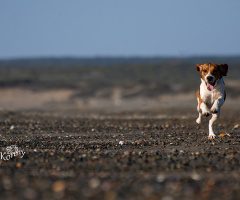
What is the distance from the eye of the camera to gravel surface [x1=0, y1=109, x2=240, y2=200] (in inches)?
226

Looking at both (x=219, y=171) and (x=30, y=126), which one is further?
(x=30, y=126)

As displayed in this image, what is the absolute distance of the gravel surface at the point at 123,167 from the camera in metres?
5.74

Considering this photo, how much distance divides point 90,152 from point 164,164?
1862 mm

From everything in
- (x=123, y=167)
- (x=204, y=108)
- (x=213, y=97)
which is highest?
(x=213, y=97)

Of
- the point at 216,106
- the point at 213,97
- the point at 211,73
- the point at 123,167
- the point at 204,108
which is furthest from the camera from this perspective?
the point at 204,108

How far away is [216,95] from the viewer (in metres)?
11.2

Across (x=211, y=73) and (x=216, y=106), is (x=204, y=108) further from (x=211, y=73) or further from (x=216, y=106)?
(x=211, y=73)

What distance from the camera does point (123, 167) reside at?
7.63 metres

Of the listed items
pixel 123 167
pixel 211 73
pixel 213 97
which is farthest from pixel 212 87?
pixel 123 167

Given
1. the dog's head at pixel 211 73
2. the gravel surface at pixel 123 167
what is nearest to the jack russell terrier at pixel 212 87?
the dog's head at pixel 211 73

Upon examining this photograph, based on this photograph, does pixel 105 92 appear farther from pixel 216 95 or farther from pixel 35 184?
pixel 35 184

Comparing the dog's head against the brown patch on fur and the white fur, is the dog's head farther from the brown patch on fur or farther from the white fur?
the white fur

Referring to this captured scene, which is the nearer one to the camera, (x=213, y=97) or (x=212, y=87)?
(x=212, y=87)

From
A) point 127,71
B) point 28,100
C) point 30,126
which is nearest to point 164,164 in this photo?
point 30,126
